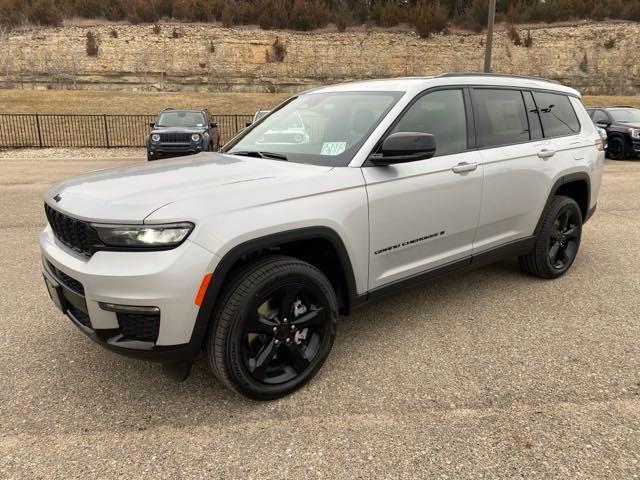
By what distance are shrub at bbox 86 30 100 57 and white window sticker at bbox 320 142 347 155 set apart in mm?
48739

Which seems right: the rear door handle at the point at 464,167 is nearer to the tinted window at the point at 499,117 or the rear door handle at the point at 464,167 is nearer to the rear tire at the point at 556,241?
the tinted window at the point at 499,117

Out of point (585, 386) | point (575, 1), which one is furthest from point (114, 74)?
point (585, 386)

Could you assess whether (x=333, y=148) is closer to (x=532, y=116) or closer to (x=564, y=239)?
(x=532, y=116)

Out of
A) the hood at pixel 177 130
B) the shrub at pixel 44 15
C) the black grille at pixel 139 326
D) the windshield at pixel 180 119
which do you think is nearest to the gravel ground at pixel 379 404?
the black grille at pixel 139 326

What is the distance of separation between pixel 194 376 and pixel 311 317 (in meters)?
0.86

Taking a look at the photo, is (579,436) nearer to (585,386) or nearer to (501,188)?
(585,386)

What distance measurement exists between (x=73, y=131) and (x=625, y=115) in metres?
22.3

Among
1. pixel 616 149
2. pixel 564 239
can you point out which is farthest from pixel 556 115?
pixel 616 149

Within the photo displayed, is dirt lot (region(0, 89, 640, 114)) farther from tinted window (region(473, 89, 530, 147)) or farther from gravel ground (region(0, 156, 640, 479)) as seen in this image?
gravel ground (region(0, 156, 640, 479))

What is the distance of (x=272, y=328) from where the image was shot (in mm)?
2848

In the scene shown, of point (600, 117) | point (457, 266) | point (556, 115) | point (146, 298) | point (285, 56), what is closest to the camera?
point (146, 298)

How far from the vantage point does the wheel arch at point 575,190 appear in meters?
4.64

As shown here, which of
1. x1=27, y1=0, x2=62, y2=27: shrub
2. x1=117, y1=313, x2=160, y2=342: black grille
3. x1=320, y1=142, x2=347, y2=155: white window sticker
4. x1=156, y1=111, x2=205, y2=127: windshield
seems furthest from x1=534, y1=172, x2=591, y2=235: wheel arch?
x1=27, y1=0, x2=62, y2=27: shrub

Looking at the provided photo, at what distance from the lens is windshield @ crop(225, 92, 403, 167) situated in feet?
11.0
